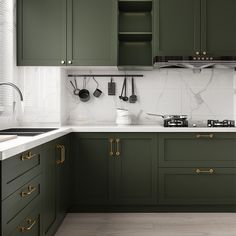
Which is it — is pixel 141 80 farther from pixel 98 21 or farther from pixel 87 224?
pixel 87 224

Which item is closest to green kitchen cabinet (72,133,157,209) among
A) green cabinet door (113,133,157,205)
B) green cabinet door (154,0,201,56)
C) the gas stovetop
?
green cabinet door (113,133,157,205)

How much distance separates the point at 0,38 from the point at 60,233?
1.89 metres

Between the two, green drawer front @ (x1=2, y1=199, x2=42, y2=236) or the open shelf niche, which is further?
the open shelf niche

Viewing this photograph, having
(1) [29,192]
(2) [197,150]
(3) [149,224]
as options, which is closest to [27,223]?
(1) [29,192]

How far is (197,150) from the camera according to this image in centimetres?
375

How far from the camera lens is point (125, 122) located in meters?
4.12

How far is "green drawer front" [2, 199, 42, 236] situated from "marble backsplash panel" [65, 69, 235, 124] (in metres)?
1.92

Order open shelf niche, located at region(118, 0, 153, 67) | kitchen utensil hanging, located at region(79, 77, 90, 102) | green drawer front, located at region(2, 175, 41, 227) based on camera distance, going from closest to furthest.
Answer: green drawer front, located at region(2, 175, 41, 227) → open shelf niche, located at region(118, 0, 153, 67) → kitchen utensil hanging, located at region(79, 77, 90, 102)

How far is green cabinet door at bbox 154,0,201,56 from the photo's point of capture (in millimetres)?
3930

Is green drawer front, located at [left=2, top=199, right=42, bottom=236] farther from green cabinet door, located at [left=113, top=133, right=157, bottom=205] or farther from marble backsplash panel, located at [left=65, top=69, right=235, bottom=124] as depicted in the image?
marble backsplash panel, located at [left=65, top=69, right=235, bottom=124]

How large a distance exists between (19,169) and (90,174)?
1.77 metres

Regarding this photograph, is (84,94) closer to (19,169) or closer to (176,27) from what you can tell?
(176,27)

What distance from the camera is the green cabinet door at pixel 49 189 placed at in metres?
2.68

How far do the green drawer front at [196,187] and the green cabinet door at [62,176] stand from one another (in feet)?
2.99
